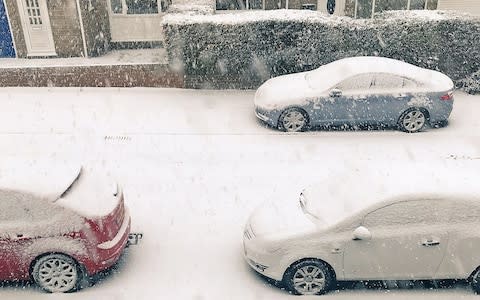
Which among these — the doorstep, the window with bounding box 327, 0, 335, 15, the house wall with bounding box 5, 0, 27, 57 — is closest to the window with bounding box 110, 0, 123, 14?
the house wall with bounding box 5, 0, 27, 57

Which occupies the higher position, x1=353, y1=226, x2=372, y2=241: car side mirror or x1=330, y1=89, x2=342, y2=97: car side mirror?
x1=330, y1=89, x2=342, y2=97: car side mirror

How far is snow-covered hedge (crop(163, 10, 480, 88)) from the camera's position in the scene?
12945mm

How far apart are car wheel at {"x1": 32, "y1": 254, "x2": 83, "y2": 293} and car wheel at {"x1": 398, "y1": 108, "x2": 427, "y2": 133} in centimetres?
777

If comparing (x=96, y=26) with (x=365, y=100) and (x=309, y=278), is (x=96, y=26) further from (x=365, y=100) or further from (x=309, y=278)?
(x=309, y=278)

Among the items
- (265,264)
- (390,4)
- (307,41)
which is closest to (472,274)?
(265,264)

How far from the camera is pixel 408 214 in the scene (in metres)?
6.39

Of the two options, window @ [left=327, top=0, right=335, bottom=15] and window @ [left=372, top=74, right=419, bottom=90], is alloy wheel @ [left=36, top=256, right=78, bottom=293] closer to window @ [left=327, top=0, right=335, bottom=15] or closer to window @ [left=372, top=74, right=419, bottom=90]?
window @ [left=372, top=74, right=419, bottom=90]

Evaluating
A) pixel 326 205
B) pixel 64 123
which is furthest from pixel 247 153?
pixel 64 123

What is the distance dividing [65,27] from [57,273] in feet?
34.3

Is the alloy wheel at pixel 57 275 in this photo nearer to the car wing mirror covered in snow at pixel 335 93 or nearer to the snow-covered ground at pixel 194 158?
the snow-covered ground at pixel 194 158

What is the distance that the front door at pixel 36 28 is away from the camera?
1496cm

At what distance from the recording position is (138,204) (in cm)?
877

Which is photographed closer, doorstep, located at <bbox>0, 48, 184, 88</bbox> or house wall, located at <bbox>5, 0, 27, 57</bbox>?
doorstep, located at <bbox>0, 48, 184, 88</bbox>

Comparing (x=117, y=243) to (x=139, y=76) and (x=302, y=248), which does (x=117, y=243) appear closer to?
(x=302, y=248)
